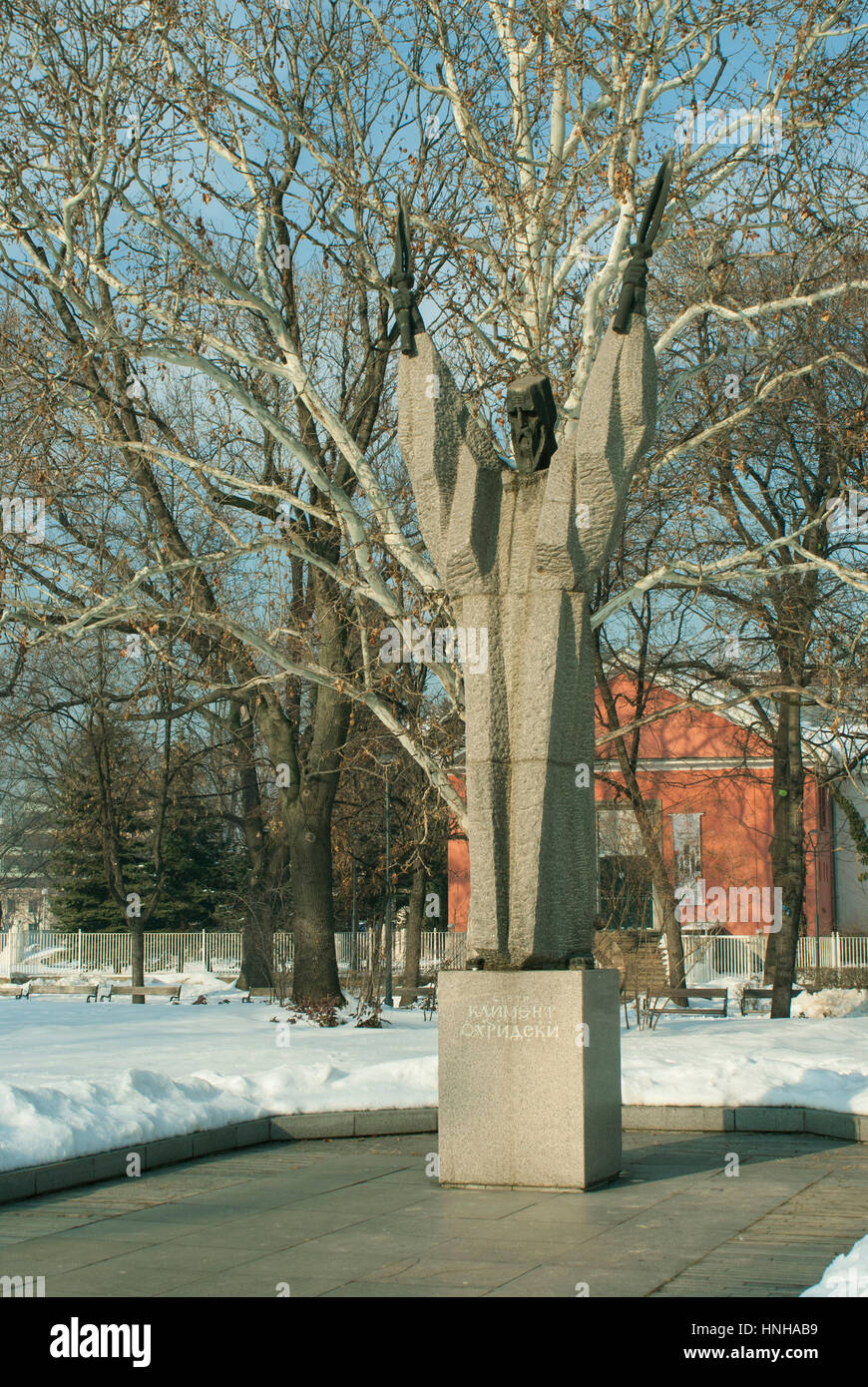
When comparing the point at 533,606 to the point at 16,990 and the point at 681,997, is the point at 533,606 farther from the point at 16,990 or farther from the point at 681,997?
the point at 16,990

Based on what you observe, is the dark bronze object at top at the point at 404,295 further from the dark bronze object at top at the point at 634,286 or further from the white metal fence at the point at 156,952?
the white metal fence at the point at 156,952

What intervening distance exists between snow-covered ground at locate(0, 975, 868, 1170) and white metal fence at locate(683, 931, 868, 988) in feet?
62.9

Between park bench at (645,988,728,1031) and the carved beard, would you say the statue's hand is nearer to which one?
the carved beard

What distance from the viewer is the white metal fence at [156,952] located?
1554 inches

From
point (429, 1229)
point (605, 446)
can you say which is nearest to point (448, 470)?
point (605, 446)

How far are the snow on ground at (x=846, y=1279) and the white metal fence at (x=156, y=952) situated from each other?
109 feet

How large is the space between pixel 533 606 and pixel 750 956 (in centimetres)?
2754

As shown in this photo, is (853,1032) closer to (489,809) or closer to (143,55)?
(489,809)

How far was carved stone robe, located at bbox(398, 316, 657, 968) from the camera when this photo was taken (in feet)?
26.7

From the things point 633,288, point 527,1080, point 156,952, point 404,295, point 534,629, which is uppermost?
point 404,295

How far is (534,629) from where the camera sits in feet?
27.1
